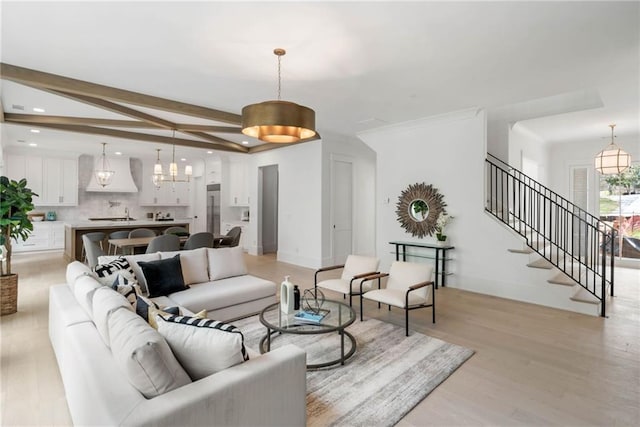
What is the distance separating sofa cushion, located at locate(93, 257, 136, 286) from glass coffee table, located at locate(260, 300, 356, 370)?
4.44 ft

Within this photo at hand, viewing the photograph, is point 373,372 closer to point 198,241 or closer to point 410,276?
point 410,276

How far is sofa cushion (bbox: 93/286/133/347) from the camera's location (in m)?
1.85

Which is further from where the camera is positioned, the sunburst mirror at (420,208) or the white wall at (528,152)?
the white wall at (528,152)

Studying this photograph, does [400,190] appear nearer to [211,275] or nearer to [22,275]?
[211,275]

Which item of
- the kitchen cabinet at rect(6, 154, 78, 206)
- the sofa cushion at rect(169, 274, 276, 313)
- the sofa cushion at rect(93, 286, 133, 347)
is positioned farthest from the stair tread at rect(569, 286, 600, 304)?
the kitchen cabinet at rect(6, 154, 78, 206)

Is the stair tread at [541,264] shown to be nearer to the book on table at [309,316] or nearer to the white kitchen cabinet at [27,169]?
the book on table at [309,316]

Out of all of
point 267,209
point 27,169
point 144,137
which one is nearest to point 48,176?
point 27,169

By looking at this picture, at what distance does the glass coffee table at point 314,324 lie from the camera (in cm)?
274

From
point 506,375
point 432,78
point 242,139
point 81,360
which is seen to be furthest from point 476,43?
point 242,139

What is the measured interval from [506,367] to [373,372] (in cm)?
118

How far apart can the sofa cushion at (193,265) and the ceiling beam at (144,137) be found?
172 inches

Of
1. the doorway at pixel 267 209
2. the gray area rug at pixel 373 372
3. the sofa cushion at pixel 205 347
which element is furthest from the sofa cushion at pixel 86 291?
the doorway at pixel 267 209

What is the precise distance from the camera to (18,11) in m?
2.53

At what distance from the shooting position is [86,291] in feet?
7.84
